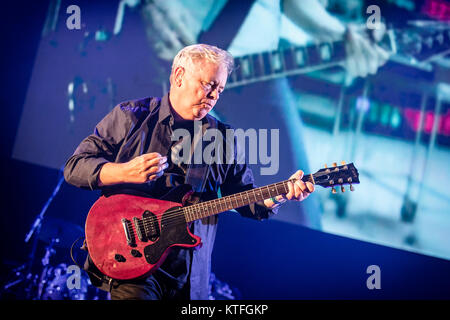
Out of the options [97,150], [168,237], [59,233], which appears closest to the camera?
[168,237]

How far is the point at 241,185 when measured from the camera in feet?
8.73

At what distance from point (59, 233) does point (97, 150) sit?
165cm

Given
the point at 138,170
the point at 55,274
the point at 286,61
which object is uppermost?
the point at 286,61

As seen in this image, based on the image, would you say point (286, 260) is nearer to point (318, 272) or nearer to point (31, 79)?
point (318, 272)

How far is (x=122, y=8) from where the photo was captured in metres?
4.33

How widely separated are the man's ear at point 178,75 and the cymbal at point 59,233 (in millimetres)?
1838

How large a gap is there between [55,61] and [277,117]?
105 inches

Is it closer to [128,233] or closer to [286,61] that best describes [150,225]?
[128,233]

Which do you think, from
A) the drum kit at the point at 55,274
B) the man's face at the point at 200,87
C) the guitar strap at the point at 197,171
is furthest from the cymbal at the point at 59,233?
the man's face at the point at 200,87

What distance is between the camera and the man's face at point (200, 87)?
2.45 meters

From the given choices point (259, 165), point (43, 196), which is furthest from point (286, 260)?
point (43, 196)

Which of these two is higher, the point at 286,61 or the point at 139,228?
the point at 286,61

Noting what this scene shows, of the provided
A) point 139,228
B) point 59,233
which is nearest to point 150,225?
point 139,228

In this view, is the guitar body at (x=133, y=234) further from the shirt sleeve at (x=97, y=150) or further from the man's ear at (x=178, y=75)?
the man's ear at (x=178, y=75)
